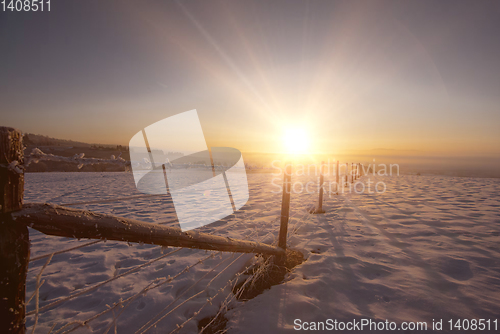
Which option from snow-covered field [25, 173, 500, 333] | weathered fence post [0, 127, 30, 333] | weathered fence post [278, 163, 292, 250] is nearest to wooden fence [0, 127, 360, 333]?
weathered fence post [0, 127, 30, 333]

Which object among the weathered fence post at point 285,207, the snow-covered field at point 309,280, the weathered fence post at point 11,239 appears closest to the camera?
the weathered fence post at point 11,239

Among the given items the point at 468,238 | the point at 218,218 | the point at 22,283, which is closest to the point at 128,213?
the point at 218,218

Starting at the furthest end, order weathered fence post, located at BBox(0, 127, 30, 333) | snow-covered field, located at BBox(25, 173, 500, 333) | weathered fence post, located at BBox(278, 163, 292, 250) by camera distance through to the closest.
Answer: weathered fence post, located at BBox(278, 163, 292, 250), snow-covered field, located at BBox(25, 173, 500, 333), weathered fence post, located at BBox(0, 127, 30, 333)

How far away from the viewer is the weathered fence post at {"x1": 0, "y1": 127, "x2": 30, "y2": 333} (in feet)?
2.63

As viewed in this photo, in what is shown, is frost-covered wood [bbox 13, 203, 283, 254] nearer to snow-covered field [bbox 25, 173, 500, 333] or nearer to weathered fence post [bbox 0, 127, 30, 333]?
weathered fence post [bbox 0, 127, 30, 333]

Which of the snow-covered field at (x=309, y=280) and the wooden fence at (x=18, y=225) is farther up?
the wooden fence at (x=18, y=225)

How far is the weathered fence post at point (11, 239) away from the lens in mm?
801

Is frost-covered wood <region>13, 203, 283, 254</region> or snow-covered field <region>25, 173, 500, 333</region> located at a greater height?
frost-covered wood <region>13, 203, 283, 254</region>

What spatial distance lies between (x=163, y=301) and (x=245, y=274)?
3.40 ft

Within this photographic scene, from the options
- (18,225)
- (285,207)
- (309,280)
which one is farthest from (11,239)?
(309,280)

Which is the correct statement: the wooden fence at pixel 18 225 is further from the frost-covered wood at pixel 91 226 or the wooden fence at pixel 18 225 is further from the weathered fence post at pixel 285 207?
the weathered fence post at pixel 285 207

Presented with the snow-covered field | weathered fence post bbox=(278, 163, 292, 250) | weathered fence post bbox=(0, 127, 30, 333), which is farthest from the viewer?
weathered fence post bbox=(278, 163, 292, 250)

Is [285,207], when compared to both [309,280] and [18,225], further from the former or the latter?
[18,225]

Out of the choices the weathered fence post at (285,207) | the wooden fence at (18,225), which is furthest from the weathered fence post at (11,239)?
the weathered fence post at (285,207)
